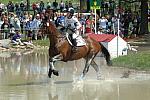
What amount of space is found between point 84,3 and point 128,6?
3.88 metres

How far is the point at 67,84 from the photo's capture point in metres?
17.9

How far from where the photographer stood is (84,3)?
45.7m

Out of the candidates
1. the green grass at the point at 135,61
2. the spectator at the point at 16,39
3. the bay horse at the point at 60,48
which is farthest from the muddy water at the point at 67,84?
the spectator at the point at 16,39

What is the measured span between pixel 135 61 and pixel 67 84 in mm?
5507

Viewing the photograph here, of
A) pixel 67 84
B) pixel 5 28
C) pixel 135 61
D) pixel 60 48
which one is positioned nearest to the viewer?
pixel 67 84

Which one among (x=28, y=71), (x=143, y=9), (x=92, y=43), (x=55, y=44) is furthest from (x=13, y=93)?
(x=143, y=9)

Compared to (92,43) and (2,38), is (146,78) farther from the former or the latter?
(2,38)

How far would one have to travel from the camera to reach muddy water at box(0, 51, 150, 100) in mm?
15375

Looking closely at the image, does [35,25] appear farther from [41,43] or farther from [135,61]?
[135,61]

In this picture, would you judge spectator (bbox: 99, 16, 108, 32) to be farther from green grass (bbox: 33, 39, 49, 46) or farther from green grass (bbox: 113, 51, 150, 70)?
green grass (bbox: 113, 51, 150, 70)

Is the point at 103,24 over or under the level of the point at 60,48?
under

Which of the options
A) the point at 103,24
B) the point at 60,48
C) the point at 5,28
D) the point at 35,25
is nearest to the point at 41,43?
the point at 35,25

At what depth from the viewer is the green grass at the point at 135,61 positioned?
21.7 meters

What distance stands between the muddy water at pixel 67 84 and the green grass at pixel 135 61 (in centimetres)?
64
